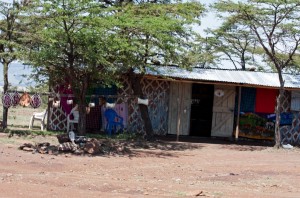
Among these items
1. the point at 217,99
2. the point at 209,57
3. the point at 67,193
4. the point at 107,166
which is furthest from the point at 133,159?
the point at 209,57

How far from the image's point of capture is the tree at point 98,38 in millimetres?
11117

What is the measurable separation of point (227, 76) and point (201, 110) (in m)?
1.70

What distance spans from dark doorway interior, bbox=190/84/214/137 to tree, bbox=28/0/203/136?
3.49 metres

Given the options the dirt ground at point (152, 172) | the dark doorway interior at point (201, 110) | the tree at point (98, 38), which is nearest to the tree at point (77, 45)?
the tree at point (98, 38)

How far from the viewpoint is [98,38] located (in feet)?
37.4

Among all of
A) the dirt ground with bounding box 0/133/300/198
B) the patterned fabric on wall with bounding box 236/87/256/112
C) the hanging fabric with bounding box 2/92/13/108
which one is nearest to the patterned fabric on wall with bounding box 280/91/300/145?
the patterned fabric on wall with bounding box 236/87/256/112

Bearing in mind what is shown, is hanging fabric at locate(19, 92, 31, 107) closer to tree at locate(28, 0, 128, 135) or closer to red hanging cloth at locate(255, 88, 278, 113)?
tree at locate(28, 0, 128, 135)

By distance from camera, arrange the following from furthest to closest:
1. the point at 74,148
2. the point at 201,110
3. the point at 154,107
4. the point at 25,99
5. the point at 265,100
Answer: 1. the point at 201,110
2. the point at 265,100
3. the point at 154,107
4. the point at 25,99
5. the point at 74,148

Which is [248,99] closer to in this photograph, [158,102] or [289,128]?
[289,128]

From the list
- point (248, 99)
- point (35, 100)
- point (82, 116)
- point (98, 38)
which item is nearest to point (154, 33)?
point (98, 38)

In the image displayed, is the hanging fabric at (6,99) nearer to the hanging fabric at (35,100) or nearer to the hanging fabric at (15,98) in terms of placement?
the hanging fabric at (15,98)

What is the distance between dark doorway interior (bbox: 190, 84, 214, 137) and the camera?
669 inches

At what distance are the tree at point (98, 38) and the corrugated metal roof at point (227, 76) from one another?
1.67 m

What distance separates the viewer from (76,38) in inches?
448
